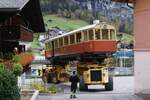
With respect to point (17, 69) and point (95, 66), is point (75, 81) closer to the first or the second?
point (95, 66)

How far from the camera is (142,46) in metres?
35.1

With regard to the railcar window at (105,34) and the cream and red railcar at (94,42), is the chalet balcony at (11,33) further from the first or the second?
the railcar window at (105,34)

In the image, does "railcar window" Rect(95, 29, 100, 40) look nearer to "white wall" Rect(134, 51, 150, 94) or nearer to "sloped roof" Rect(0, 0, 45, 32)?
"sloped roof" Rect(0, 0, 45, 32)

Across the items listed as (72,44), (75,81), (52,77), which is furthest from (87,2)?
(75,81)

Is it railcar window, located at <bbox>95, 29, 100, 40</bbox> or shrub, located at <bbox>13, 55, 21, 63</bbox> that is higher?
railcar window, located at <bbox>95, 29, 100, 40</bbox>

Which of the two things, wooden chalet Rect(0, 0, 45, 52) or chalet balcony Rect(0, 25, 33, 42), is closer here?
wooden chalet Rect(0, 0, 45, 52)

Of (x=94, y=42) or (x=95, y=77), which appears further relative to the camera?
(x=95, y=77)

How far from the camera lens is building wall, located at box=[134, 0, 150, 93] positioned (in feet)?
113

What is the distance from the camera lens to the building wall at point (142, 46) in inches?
1359

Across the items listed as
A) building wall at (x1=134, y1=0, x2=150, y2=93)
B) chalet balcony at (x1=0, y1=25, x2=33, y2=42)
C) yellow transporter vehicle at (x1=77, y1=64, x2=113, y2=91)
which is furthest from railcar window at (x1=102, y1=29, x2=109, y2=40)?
chalet balcony at (x1=0, y1=25, x2=33, y2=42)

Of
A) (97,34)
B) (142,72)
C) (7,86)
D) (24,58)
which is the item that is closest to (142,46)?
(142,72)

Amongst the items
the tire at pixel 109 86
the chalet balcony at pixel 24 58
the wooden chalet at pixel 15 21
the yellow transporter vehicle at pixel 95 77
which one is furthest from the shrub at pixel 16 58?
the tire at pixel 109 86

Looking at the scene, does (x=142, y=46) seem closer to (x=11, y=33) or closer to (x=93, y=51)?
(x=93, y=51)

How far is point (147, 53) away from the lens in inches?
1366
